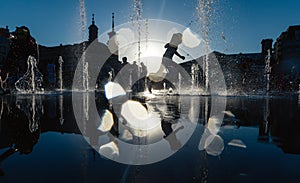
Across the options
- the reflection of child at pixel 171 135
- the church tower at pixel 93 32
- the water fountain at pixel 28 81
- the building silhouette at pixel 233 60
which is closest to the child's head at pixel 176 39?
the reflection of child at pixel 171 135

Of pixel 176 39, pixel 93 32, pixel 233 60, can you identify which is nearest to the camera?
pixel 176 39

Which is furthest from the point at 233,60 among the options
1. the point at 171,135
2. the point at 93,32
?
the point at 93,32

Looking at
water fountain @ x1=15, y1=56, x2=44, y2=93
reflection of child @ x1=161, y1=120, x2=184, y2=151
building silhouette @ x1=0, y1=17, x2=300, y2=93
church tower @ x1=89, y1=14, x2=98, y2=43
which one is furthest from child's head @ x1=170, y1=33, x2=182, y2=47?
church tower @ x1=89, y1=14, x2=98, y2=43

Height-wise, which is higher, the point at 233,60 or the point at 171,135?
the point at 233,60

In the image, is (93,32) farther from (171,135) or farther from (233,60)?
(171,135)

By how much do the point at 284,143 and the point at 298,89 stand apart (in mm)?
27754

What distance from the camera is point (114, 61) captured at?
68250mm

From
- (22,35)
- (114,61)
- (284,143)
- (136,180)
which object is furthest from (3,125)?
(114,61)

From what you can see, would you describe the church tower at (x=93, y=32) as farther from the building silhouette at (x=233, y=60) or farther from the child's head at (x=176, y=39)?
the child's head at (x=176, y=39)

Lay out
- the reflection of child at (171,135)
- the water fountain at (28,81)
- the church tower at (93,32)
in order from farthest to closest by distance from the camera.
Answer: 1. the church tower at (93,32)
2. the water fountain at (28,81)
3. the reflection of child at (171,135)

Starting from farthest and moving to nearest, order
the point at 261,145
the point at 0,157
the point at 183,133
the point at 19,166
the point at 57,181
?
the point at 183,133 < the point at 261,145 < the point at 0,157 < the point at 19,166 < the point at 57,181

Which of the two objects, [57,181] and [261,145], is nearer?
[57,181]

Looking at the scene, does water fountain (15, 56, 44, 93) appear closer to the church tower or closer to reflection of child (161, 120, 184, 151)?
reflection of child (161, 120, 184, 151)

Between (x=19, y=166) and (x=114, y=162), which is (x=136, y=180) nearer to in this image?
(x=114, y=162)
